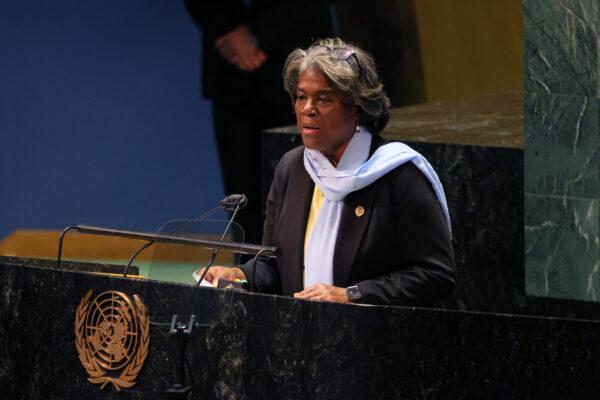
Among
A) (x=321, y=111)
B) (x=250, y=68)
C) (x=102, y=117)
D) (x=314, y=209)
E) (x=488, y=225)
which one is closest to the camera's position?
(x=321, y=111)

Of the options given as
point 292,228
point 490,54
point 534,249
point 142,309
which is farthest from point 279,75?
point 142,309

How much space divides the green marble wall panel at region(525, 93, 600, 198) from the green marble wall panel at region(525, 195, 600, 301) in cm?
6

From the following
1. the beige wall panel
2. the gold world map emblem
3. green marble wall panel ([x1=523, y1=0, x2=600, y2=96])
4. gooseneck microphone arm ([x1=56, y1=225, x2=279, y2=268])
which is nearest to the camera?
the gold world map emblem

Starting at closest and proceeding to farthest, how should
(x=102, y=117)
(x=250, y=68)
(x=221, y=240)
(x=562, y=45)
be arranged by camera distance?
(x=221, y=240) → (x=562, y=45) → (x=250, y=68) → (x=102, y=117)

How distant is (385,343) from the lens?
151 inches

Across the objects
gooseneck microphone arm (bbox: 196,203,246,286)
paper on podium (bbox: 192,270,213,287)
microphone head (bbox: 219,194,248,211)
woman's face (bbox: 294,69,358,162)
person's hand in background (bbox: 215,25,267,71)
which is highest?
person's hand in background (bbox: 215,25,267,71)

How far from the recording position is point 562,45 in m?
6.38

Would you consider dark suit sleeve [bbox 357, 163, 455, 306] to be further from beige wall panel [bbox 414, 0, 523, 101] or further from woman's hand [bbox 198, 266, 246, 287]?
beige wall panel [bbox 414, 0, 523, 101]

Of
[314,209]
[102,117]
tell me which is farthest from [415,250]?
[102,117]

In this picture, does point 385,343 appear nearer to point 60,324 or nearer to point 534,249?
point 60,324

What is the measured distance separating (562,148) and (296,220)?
213 centimetres

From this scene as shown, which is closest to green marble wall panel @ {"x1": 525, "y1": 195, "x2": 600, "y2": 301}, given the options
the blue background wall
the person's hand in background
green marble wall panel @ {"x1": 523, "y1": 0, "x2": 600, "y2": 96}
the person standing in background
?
green marble wall panel @ {"x1": 523, "y1": 0, "x2": 600, "y2": 96}

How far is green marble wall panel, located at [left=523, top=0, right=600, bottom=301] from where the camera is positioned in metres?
6.36

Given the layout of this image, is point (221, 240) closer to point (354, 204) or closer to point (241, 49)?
point (354, 204)
